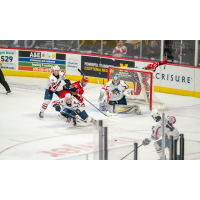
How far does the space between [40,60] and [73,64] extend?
1.38 metres

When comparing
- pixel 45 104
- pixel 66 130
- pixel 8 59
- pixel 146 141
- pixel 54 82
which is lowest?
pixel 66 130

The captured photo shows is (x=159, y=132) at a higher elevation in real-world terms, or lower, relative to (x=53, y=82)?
lower

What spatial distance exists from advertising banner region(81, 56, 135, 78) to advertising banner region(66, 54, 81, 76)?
17 cm

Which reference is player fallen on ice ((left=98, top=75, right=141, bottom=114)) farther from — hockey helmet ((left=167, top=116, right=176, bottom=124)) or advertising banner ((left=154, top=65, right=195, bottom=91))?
hockey helmet ((left=167, top=116, right=176, bottom=124))

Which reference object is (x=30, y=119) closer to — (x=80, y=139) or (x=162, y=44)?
(x=80, y=139)

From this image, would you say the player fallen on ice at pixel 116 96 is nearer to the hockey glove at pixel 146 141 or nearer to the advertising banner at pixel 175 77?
the advertising banner at pixel 175 77

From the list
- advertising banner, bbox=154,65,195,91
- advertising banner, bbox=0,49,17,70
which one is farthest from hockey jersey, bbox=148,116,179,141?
advertising banner, bbox=0,49,17,70

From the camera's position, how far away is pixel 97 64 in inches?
603

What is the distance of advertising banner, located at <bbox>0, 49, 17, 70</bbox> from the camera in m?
16.7

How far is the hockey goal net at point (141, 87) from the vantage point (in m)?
11.4

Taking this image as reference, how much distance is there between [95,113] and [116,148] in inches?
176

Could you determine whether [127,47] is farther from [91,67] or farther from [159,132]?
[159,132]

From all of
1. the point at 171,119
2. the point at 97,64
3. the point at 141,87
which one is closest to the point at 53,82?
the point at 141,87

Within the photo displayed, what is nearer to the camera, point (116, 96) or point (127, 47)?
point (116, 96)
